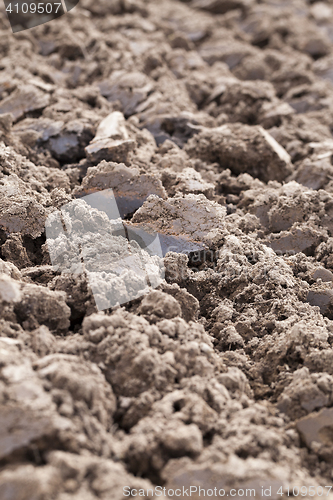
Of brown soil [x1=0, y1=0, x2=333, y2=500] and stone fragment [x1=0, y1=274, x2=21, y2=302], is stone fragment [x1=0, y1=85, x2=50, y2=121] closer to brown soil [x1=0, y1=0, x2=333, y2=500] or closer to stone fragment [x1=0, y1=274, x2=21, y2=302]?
brown soil [x1=0, y1=0, x2=333, y2=500]

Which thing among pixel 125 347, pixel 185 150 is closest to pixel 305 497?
pixel 125 347

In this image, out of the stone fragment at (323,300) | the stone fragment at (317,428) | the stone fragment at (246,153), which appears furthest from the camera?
the stone fragment at (246,153)

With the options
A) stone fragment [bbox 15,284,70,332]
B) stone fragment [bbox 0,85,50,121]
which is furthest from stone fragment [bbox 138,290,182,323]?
stone fragment [bbox 0,85,50,121]

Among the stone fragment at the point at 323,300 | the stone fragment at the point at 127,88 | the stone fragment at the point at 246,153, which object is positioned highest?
the stone fragment at the point at 127,88

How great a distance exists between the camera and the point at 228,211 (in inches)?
137

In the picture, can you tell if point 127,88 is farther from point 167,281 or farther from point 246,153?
point 167,281

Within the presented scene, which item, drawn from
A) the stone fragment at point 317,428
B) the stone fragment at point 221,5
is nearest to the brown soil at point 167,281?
the stone fragment at point 317,428

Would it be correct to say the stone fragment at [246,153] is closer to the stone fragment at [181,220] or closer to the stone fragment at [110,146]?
the stone fragment at [110,146]

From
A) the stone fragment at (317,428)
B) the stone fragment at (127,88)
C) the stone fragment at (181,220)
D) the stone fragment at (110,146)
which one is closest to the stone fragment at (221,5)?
the stone fragment at (127,88)

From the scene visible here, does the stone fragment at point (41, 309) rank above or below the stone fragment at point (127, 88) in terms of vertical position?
below

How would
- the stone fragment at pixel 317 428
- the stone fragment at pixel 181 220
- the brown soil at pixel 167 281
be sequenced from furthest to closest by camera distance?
the stone fragment at pixel 181 220 → the stone fragment at pixel 317 428 → the brown soil at pixel 167 281

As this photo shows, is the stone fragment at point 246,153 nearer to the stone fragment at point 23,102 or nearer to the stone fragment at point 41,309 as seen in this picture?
the stone fragment at point 23,102

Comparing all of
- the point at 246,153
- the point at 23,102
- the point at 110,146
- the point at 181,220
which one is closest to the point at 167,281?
the point at 181,220

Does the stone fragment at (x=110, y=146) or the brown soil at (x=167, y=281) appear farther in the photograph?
the stone fragment at (x=110, y=146)
